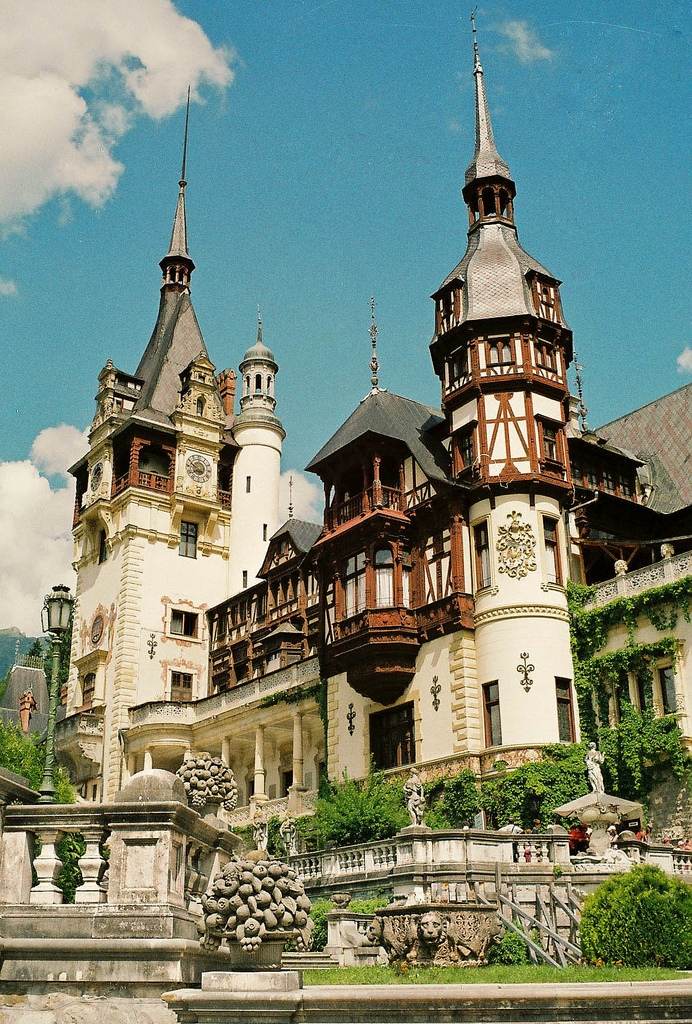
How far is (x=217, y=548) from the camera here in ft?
199

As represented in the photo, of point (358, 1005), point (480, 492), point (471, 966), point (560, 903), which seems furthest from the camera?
point (480, 492)

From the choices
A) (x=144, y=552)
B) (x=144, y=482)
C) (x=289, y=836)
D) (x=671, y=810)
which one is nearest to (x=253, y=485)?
(x=144, y=482)

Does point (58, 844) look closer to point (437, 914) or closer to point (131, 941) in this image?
point (131, 941)

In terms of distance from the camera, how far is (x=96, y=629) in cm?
5875

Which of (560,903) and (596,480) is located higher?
(596,480)

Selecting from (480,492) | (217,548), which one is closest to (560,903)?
(480,492)

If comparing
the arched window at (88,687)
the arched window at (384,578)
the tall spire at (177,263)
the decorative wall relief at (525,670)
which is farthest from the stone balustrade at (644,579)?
the tall spire at (177,263)

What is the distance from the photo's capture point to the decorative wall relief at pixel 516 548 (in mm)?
36688

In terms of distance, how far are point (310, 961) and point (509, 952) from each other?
363cm

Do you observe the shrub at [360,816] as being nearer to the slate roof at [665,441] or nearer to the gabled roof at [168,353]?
the slate roof at [665,441]

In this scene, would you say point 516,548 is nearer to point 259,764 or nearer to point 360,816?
point 360,816

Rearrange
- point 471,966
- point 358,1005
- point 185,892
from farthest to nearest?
point 471,966 → point 185,892 → point 358,1005

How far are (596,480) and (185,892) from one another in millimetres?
35297

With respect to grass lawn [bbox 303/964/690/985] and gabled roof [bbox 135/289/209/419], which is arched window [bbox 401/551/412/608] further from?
gabled roof [bbox 135/289/209/419]
